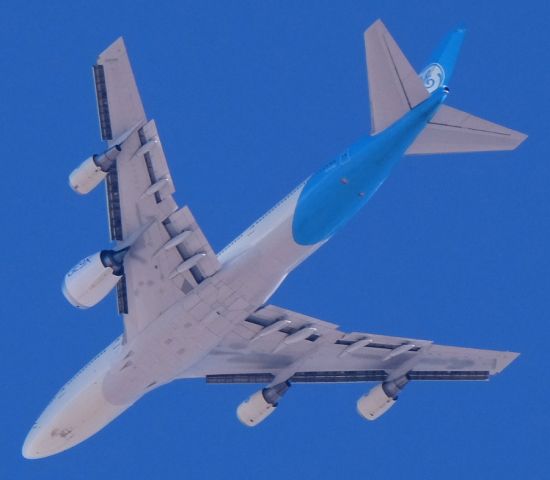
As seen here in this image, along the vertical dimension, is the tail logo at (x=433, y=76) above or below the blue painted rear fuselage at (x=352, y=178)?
above

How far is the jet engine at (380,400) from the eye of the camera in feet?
141

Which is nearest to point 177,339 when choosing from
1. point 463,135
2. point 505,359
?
point 463,135

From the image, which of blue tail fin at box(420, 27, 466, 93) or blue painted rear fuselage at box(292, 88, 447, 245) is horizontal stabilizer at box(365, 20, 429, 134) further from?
blue tail fin at box(420, 27, 466, 93)

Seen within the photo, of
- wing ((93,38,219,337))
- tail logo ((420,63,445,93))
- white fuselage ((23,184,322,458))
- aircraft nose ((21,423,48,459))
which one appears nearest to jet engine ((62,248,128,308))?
wing ((93,38,219,337))

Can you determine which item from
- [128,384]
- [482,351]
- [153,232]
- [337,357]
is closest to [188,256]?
[153,232]

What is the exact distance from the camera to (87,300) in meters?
37.2

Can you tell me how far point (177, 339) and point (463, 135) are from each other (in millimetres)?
10953

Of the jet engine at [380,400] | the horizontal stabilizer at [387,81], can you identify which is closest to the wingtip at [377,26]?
the horizontal stabilizer at [387,81]

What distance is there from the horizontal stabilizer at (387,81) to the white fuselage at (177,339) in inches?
137

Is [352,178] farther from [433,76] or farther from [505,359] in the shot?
[505,359]

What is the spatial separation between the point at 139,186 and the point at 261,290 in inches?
190

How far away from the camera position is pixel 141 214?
37.0 metres

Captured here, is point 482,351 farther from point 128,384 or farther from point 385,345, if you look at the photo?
point 128,384

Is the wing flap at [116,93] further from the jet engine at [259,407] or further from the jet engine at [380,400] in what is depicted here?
the jet engine at [380,400]
